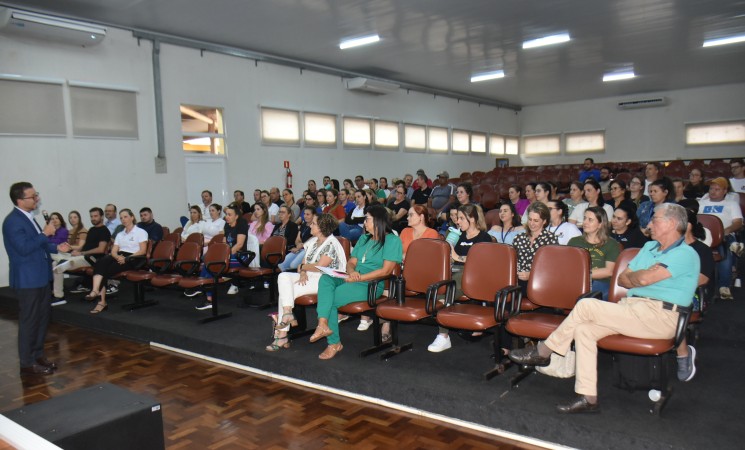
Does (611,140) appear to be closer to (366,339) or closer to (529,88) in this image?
(529,88)

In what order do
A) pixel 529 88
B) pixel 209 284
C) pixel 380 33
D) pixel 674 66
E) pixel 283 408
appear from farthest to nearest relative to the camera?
pixel 529 88
pixel 674 66
pixel 380 33
pixel 209 284
pixel 283 408

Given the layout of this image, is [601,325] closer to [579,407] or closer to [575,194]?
[579,407]

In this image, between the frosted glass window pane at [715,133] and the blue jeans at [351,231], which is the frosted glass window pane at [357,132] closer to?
the blue jeans at [351,231]

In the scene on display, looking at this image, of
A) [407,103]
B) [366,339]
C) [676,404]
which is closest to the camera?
[676,404]

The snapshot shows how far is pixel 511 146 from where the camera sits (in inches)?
709

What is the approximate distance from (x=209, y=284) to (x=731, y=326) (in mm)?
4390

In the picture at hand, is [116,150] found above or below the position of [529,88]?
below

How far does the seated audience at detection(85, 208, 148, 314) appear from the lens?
18.2ft

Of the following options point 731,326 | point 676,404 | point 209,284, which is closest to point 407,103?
point 209,284

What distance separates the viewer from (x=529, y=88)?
14.3 meters

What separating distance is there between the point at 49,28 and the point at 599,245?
731 centimetres

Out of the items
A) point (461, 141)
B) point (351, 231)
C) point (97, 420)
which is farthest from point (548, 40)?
point (97, 420)

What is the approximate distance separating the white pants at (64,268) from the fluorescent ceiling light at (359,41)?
17.9ft

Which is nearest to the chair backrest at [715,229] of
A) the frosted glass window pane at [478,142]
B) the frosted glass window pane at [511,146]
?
the frosted glass window pane at [478,142]
